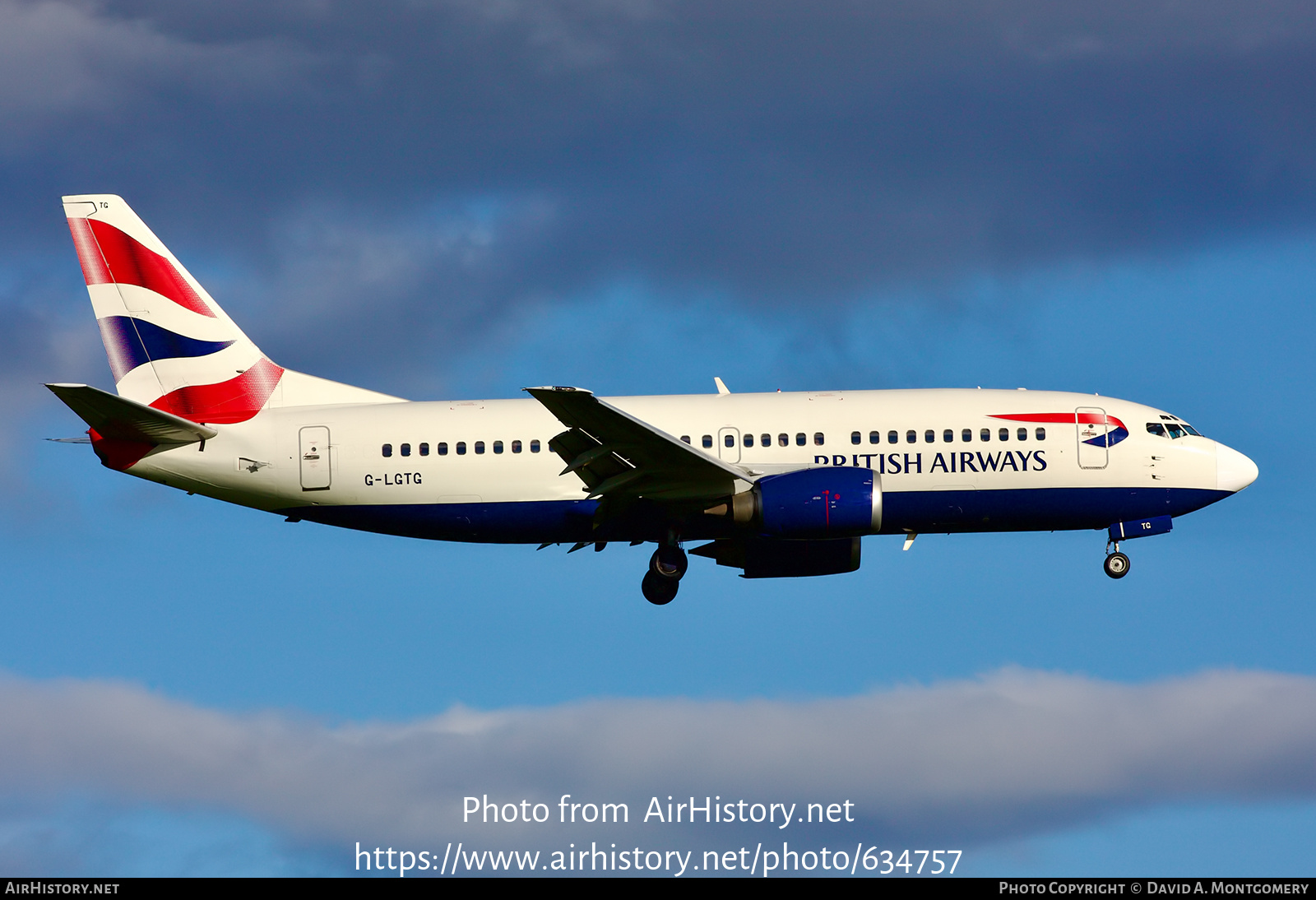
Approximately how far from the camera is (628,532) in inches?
1628

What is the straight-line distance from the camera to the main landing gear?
1636 inches

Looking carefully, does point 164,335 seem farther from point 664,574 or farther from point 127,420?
point 664,574

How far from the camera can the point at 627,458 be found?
38.5 metres

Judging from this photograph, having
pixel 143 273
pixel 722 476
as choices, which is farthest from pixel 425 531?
→ pixel 143 273

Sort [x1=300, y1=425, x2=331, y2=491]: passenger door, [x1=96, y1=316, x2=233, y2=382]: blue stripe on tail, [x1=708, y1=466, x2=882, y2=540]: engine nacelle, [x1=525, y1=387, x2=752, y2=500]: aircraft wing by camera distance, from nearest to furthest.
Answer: [x1=525, y1=387, x2=752, y2=500]: aircraft wing < [x1=708, y1=466, x2=882, y2=540]: engine nacelle < [x1=300, y1=425, x2=331, y2=491]: passenger door < [x1=96, y1=316, x2=233, y2=382]: blue stripe on tail

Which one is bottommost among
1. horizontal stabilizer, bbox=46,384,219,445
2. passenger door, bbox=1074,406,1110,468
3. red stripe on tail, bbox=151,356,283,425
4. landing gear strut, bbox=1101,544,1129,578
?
landing gear strut, bbox=1101,544,1129,578

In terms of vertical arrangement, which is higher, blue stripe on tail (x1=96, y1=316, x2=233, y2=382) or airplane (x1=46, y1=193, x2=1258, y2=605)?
blue stripe on tail (x1=96, y1=316, x2=233, y2=382)

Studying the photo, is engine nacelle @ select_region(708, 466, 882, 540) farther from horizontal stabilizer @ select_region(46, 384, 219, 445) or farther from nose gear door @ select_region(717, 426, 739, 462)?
horizontal stabilizer @ select_region(46, 384, 219, 445)

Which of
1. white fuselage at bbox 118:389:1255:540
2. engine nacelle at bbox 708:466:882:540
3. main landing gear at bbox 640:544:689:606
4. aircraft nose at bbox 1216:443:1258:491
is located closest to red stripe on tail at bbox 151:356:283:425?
white fuselage at bbox 118:389:1255:540

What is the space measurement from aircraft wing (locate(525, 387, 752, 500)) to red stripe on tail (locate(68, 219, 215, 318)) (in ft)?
42.6

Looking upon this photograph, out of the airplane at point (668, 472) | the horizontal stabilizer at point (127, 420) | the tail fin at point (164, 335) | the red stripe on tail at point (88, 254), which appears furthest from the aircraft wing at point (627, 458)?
the red stripe on tail at point (88, 254)

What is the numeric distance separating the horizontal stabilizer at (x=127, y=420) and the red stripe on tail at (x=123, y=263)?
13.4 ft

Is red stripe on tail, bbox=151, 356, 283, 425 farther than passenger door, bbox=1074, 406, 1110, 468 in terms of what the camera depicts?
Yes

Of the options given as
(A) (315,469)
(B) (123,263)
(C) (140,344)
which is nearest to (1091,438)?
(A) (315,469)
